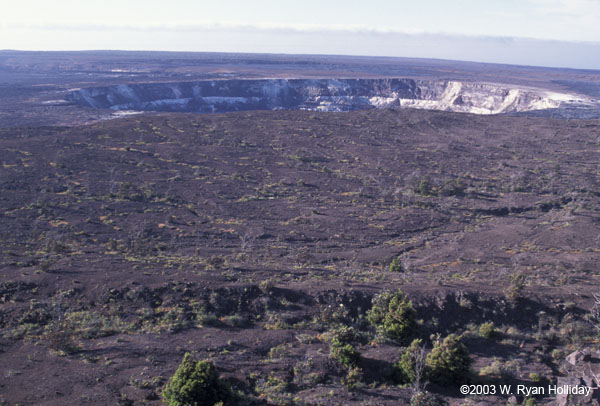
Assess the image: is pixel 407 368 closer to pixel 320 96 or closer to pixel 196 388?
pixel 196 388

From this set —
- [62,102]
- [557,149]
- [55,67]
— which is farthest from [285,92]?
[55,67]

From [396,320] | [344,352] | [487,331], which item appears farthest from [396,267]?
[344,352]

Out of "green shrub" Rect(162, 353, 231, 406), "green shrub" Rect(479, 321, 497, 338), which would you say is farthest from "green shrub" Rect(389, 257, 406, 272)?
"green shrub" Rect(162, 353, 231, 406)

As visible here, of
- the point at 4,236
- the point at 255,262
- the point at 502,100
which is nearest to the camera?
the point at 255,262

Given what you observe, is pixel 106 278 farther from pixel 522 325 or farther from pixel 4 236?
pixel 522 325

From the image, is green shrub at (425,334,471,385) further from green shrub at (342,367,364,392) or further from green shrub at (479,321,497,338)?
green shrub at (479,321,497,338)

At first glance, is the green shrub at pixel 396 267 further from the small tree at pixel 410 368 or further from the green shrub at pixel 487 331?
the small tree at pixel 410 368
